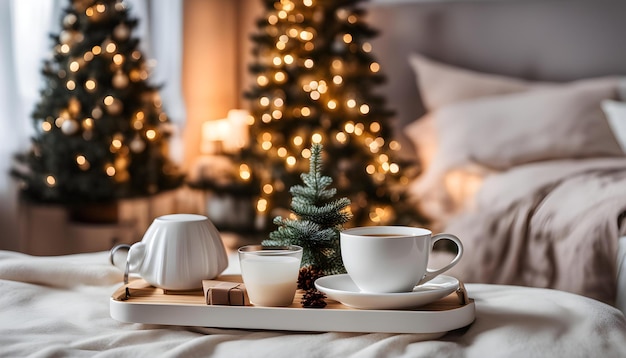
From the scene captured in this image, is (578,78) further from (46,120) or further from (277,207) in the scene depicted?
(46,120)

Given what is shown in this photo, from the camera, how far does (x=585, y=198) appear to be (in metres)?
2.54

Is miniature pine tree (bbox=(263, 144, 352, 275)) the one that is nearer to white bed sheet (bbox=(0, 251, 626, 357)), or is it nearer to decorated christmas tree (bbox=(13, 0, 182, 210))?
white bed sheet (bbox=(0, 251, 626, 357))

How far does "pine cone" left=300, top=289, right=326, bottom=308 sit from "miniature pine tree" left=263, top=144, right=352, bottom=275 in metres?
0.13

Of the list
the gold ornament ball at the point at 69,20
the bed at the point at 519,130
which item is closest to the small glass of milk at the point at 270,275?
the bed at the point at 519,130

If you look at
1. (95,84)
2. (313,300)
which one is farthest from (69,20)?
(313,300)

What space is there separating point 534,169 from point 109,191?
1945 mm

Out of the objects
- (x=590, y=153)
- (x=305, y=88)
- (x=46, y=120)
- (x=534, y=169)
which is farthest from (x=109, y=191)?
(x=590, y=153)

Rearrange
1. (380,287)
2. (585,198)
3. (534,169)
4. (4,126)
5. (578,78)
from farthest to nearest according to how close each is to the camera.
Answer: (578,78), (4,126), (534,169), (585,198), (380,287)

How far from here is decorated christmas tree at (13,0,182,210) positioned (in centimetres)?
350

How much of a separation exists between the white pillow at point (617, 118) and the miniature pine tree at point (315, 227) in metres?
2.64

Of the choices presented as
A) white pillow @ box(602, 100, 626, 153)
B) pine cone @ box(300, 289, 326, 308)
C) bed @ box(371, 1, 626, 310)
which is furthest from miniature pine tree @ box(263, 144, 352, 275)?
white pillow @ box(602, 100, 626, 153)

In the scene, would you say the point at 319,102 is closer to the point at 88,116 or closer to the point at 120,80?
the point at 120,80

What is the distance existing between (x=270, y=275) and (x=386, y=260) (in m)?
0.18

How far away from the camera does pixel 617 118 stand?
12.0ft
